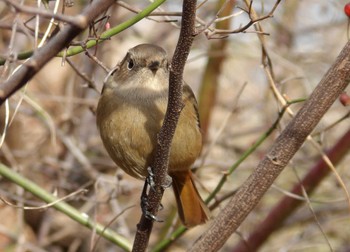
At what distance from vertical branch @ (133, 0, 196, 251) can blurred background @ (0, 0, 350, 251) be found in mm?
1115

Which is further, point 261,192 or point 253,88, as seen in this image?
point 253,88

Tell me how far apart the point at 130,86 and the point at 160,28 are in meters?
2.21

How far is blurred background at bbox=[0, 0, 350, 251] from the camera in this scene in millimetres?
3740

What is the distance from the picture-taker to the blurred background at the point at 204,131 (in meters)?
3.74

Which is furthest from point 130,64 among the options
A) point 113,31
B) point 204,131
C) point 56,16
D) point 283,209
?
point 56,16

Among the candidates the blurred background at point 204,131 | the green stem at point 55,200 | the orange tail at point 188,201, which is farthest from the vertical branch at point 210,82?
the green stem at point 55,200

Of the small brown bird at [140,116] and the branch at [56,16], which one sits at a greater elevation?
the small brown bird at [140,116]

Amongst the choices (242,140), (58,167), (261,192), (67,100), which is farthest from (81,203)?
(261,192)

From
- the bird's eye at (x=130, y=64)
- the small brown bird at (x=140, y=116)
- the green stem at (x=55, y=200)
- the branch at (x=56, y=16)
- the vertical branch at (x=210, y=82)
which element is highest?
the vertical branch at (x=210, y=82)

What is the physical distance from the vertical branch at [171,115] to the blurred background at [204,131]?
1.12m

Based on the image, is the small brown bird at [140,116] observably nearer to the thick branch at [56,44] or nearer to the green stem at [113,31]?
the green stem at [113,31]

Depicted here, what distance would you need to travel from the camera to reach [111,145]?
2.51 metres

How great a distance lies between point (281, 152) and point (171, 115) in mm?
420

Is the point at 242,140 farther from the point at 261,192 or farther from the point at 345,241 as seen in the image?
the point at 261,192
